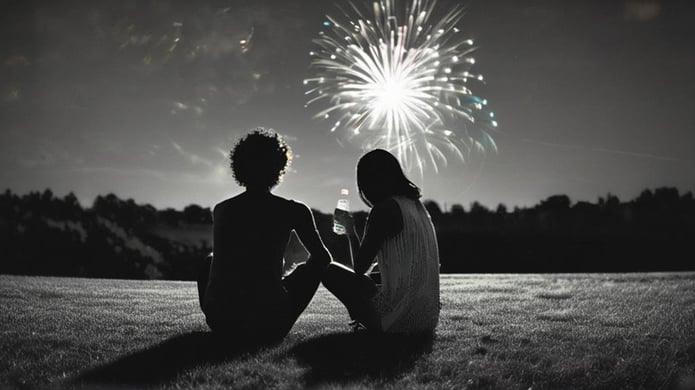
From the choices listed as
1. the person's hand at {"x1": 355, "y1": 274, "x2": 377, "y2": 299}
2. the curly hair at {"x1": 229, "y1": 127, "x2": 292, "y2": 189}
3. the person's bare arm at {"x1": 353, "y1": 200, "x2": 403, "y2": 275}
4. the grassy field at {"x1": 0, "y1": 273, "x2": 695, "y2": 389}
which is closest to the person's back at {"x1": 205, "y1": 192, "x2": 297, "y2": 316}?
the curly hair at {"x1": 229, "y1": 127, "x2": 292, "y2": 189}

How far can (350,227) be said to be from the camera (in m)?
6.23

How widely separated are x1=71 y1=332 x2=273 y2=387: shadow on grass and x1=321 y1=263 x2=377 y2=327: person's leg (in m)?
0.94

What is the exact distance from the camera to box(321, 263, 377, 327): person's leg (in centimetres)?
566

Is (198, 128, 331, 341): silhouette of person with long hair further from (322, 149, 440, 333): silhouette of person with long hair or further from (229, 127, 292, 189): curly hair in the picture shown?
(322, 149, 440, 333): silhouette of person with long hair

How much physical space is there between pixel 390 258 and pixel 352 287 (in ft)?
1.67

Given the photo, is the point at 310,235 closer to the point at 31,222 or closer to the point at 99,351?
the point at 99,351

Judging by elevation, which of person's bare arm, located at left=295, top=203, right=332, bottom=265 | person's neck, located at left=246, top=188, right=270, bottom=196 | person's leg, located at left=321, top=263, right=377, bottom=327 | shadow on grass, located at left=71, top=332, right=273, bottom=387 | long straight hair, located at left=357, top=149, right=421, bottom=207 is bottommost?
shadow on grass, located at left=71, top=332, right=273, bottom=387

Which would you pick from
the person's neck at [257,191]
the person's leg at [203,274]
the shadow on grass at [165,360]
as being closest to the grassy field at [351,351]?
the shadow on grass at [165,360]

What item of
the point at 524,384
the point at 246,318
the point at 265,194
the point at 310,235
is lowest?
the point at 524,384

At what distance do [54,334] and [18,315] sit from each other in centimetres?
224

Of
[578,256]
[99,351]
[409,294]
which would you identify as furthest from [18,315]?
[578,256]

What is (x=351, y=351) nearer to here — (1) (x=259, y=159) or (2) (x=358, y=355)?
(2) (x=358, y=355)

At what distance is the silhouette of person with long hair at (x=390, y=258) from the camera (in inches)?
215

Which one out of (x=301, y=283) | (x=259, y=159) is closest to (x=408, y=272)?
(x=301, y=283)
